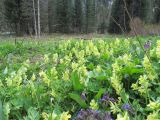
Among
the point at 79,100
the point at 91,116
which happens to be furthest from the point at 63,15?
the point at 91,116

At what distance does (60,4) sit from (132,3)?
14738mm

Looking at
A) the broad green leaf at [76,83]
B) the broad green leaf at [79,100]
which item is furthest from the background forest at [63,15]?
the broad green leaf at [79,100]

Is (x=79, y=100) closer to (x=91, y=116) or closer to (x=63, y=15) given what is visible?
(x=91, y=116)

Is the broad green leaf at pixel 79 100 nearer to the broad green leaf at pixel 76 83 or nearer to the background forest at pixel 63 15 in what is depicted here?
the broad green leaf at pixel 76 83

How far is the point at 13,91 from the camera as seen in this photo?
334 centimetres

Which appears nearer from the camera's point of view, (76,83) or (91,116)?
(91,116)

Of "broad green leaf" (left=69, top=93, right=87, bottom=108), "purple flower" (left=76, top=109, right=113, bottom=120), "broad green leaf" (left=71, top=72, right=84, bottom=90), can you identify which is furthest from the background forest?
"purple flower" (left=76, top=109, right=113, bottom=120)

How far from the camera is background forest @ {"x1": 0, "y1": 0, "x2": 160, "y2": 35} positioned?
160 ft

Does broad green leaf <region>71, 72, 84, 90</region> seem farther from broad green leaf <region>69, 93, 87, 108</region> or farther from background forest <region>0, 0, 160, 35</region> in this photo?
background forest <region>0, 0, 160, 35</region>

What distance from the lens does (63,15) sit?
59812 mm

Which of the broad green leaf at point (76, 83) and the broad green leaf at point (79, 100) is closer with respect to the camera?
the broad green leaf at point (79, 100)

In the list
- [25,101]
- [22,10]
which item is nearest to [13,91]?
[25,101]

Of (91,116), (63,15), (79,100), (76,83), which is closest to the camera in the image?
(91,116)

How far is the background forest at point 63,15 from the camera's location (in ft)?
160
